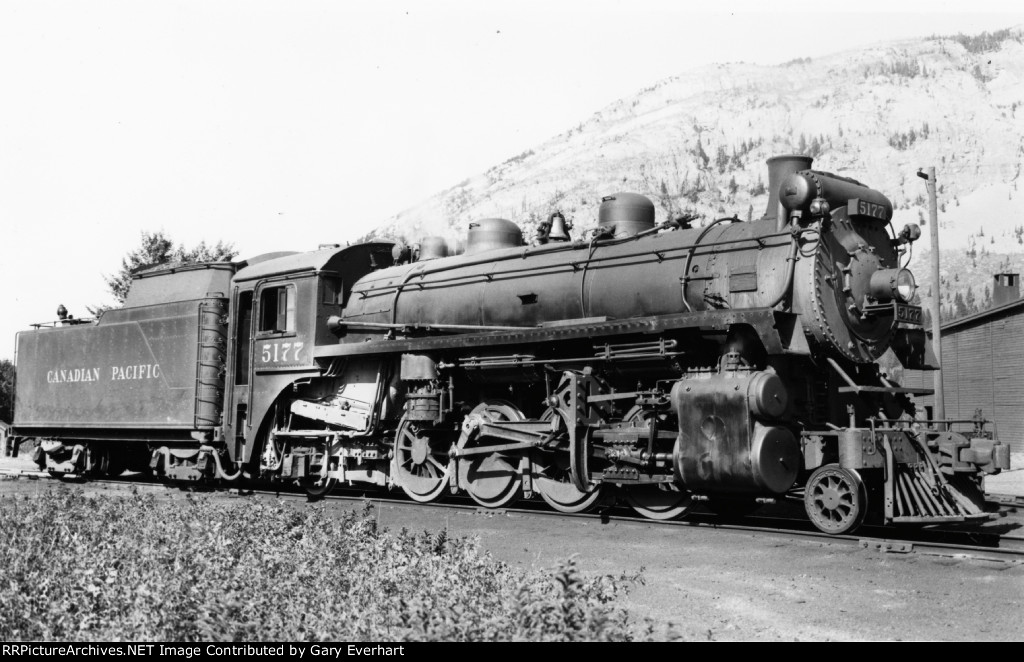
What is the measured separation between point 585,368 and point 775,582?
4044 mm

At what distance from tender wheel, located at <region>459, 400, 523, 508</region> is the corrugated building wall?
51.8 feet

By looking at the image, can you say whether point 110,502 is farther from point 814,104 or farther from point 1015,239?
point 814,104

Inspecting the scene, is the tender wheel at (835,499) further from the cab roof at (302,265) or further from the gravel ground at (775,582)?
the cab roof at (302,265)

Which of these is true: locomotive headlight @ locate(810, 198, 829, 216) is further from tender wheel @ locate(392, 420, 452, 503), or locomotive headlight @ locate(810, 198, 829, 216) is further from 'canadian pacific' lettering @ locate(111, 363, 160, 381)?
'canadian pacific' lettering @ locate(111, 363, 160, 381)

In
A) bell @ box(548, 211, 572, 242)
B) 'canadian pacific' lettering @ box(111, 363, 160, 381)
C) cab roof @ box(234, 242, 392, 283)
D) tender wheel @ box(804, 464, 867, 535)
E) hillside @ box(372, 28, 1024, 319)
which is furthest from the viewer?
hillside @ box(372, 28, 1024, 319)

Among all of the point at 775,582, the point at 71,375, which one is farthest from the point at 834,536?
the point at 71,375

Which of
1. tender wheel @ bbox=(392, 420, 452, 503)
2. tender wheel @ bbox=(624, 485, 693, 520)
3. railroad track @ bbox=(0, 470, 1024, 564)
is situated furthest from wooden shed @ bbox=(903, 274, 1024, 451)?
tender wheel @ bbox=(392, 420, 452, 503)

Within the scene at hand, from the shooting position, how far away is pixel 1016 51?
3656 inches

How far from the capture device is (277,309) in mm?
13883

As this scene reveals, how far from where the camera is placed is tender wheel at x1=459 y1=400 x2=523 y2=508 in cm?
1154

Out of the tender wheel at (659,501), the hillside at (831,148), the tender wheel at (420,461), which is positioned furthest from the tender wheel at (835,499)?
the hillside at (831,148)

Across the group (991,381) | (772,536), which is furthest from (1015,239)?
(772,536)

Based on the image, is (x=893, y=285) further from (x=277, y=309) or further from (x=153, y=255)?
(x=153, y=255)
